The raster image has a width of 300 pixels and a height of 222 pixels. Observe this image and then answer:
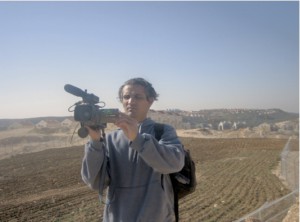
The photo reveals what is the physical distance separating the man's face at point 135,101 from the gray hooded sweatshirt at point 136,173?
3.3 inches

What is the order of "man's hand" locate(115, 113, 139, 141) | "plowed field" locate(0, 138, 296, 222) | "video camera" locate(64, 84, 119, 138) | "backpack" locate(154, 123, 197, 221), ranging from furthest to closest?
"plowed field" locate(0, 138, 296, 222) → "backpack" locate(154, 123, 197, 221) → "video camera" locate(64, 84, 119, 138) → "man's hand" locate(115, 113, 139, 141)

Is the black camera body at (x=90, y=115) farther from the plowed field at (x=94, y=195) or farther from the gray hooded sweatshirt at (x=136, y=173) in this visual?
the plowed field at (x=94, y=195)

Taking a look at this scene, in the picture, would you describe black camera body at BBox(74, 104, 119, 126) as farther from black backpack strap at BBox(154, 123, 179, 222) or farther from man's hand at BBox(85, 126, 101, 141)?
black backpack strap at BBox(154, 123, 179, 222)

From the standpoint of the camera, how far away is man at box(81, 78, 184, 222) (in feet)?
6.44

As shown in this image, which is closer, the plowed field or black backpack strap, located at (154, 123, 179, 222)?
black backpack strap, located at (154, 123, 179, 222)

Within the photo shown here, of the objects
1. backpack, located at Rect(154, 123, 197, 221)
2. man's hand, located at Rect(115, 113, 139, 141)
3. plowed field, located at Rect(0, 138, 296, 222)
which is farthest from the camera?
plowed field, located at Rect(0, 138, 296, 222)

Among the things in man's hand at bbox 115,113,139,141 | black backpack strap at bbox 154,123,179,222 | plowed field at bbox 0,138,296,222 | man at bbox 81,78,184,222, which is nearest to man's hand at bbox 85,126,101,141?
man at bbox 81,78,184,222

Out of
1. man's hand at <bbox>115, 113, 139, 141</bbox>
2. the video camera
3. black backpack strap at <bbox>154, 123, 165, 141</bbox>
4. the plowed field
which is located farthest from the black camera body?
the plowed field

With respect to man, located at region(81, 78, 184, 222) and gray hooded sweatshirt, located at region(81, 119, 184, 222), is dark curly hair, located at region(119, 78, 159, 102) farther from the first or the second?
gray hooded sweatshirt, located at region(81, 119, 184, 222)

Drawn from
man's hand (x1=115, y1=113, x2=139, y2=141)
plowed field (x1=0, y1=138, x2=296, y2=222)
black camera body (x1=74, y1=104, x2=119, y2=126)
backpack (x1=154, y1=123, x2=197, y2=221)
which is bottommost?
plowed field (x1=0, y1=138, x2=296, y2=222)

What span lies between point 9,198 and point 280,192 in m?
9.78

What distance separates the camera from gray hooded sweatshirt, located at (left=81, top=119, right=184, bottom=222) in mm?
1993

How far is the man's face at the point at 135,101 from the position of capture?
2213mm

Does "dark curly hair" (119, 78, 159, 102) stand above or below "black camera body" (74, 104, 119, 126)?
above
